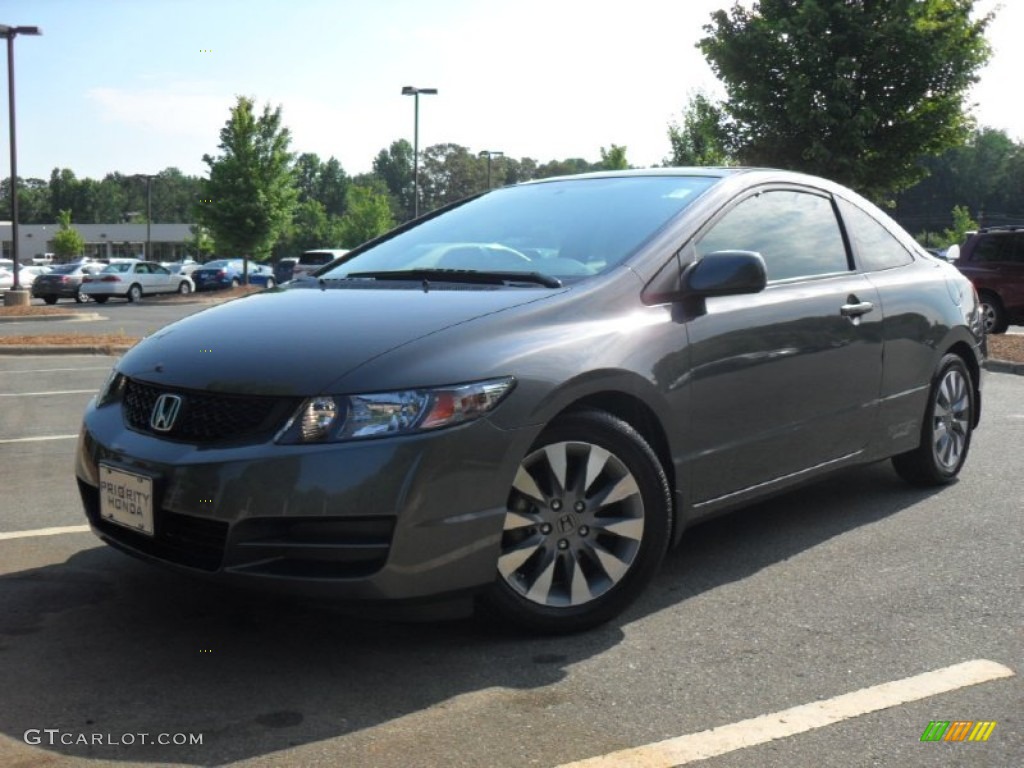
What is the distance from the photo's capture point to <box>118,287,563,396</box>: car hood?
3.13 meters

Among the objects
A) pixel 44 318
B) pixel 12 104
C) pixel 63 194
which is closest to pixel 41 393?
pixel 44 318

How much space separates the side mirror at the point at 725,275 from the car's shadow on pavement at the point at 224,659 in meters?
1.10

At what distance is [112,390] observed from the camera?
3.64 m

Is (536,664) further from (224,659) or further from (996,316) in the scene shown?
(996,316)

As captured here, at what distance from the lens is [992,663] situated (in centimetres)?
323

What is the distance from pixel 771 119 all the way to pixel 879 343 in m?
15.3

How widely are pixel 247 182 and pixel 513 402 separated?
35967 millimetres

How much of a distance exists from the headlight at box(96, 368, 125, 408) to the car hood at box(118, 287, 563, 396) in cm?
6

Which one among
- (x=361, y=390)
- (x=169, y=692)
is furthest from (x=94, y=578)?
(x=361, y=390)

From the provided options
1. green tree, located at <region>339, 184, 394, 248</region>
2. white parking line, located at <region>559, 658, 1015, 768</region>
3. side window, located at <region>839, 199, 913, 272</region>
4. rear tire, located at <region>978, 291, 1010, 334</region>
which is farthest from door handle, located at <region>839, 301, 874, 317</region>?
green tree, located at <region>339, 184, 394, 248</region>

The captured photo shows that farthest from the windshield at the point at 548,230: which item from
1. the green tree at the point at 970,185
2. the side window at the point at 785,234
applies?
the green tree at the point at 970,185

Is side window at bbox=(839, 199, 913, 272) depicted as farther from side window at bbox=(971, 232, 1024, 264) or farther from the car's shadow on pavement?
side window at bbox=(971, 232, 1024, 264)

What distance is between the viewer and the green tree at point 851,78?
17.7 metres

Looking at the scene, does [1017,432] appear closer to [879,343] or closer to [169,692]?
[879,343]
